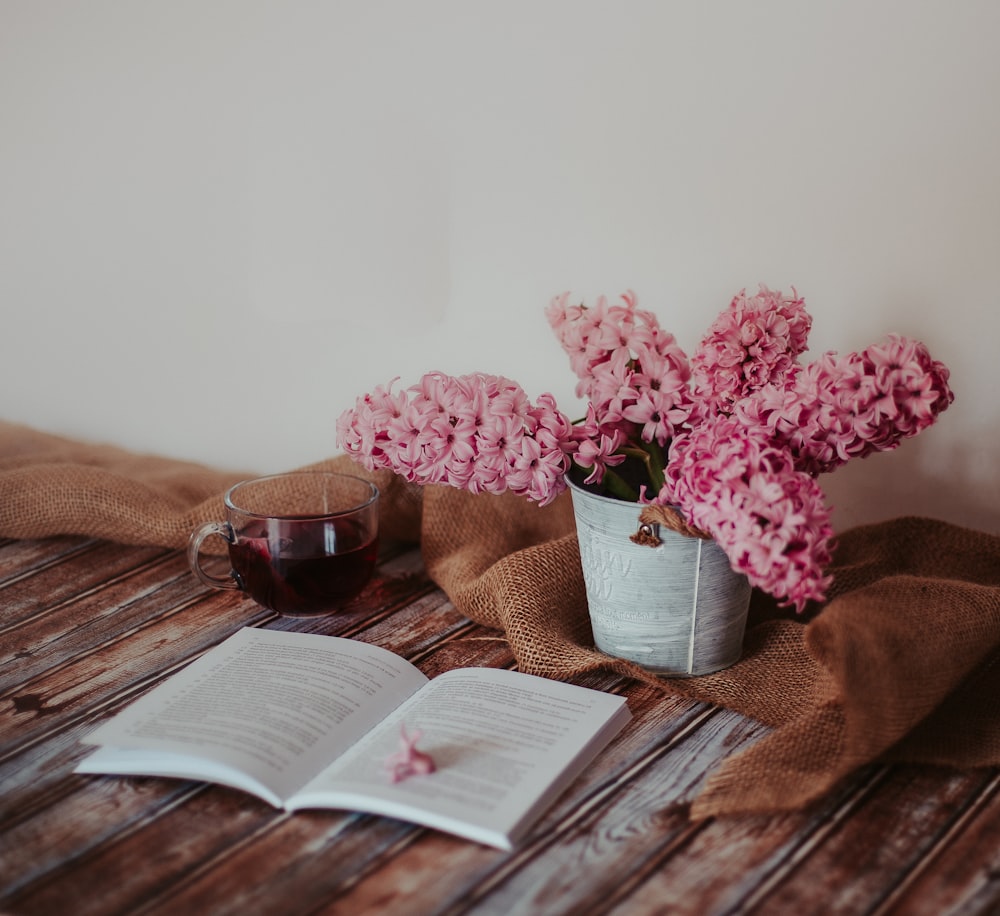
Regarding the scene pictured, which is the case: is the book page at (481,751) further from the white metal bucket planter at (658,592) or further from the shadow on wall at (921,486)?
the shadow on wall at (921,486)

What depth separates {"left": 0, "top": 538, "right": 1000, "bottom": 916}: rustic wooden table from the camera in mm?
646

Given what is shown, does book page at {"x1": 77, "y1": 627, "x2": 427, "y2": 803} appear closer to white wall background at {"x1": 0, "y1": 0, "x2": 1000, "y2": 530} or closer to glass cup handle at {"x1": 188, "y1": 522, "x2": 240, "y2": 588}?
glass cup handle at {"x1": 188, "y1": 522, "x2": 240, "y2": 588}

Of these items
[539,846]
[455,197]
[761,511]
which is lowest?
[539,846]

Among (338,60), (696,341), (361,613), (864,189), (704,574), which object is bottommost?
(361,613)

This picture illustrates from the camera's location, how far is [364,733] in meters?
0.83

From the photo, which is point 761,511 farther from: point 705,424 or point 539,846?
point 539,846

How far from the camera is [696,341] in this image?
1188 mm

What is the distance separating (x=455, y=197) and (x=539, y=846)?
83cm

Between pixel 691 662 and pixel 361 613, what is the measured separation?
35 cm

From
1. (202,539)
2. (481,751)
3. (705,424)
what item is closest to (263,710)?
(481,751)

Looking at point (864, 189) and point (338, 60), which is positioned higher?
point (338, 60)

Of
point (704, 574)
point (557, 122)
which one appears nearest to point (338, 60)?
point (557, 122)

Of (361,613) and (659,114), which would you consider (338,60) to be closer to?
(659,114)

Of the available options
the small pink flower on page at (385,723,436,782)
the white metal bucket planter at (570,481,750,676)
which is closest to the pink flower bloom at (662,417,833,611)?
the white metal bucket planter at (570,481,750,676)
